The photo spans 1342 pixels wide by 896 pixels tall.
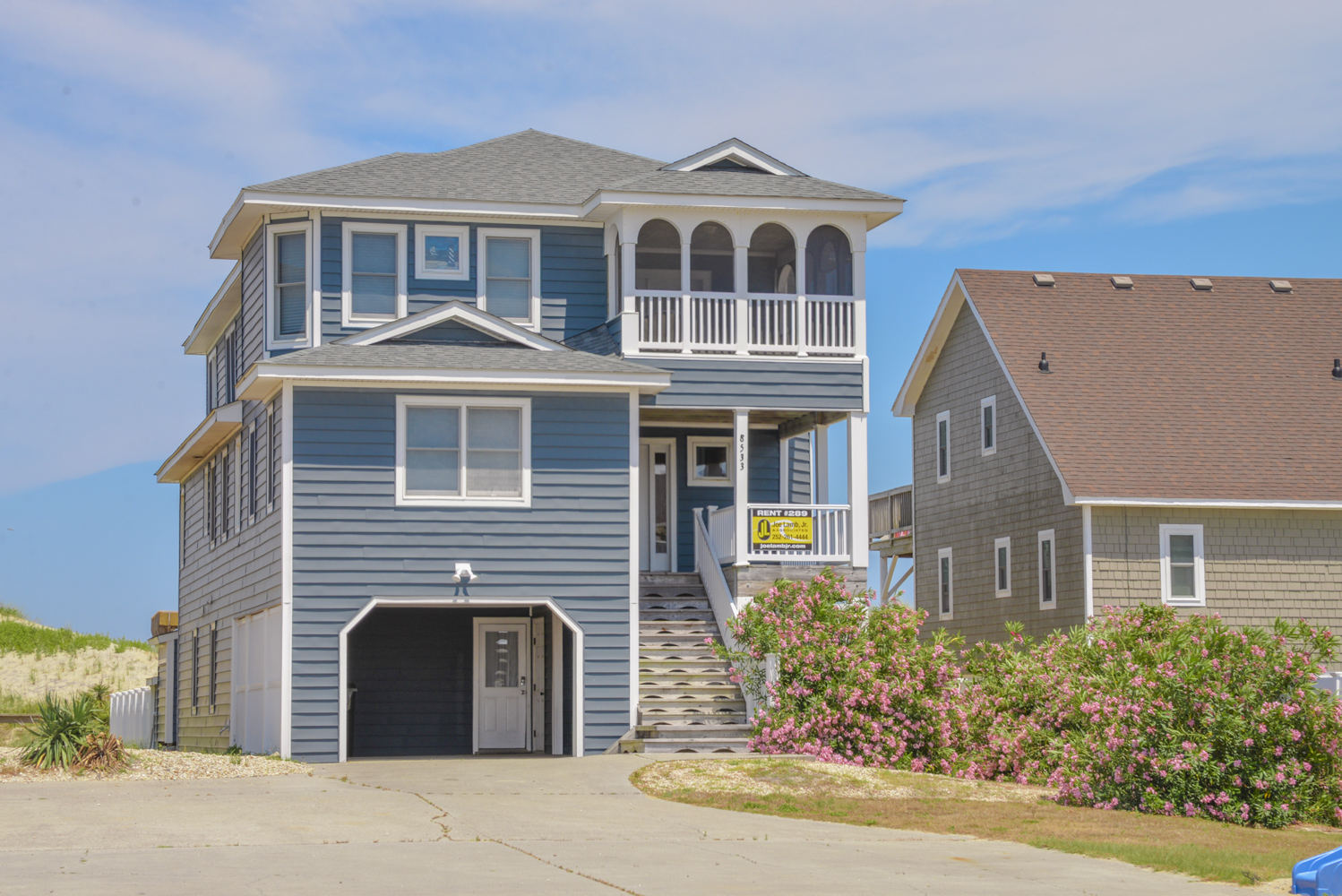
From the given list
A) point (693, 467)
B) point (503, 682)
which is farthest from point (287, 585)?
point (693, 467)

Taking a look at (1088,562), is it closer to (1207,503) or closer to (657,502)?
(1207,503)

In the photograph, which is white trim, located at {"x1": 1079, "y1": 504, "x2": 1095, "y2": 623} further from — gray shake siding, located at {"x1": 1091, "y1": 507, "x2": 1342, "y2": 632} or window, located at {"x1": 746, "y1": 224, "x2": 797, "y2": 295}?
window, located at {"x1": 746, "y1": 224, "x2": 797, "y2": 295}

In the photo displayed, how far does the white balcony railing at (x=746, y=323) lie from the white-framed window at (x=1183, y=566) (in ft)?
24.9

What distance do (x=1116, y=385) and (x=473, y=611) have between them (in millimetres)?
12355

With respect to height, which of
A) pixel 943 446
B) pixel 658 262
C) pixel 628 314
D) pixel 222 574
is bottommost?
pixel 222 574

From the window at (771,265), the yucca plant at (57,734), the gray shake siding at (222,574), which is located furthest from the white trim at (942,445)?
the yucca plant at (57,734)

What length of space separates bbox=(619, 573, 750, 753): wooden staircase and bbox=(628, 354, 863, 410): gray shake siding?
3040 mm

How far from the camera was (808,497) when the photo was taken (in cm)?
2581

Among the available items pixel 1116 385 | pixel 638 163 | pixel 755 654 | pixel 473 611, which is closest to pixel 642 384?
pixel 755 654

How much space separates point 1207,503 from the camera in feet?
86.0

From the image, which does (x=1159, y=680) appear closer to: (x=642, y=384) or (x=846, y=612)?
(x=846, y=612)

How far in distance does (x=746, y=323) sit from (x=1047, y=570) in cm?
839

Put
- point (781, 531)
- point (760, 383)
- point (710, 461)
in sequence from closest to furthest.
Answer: point (781, 531)
point (760, 383)
point (710, 461)

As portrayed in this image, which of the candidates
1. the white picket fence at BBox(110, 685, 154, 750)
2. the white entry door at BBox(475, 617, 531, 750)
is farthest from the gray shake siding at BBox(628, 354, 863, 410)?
the white picket fence at BBox(110, 685, 154, 750)
